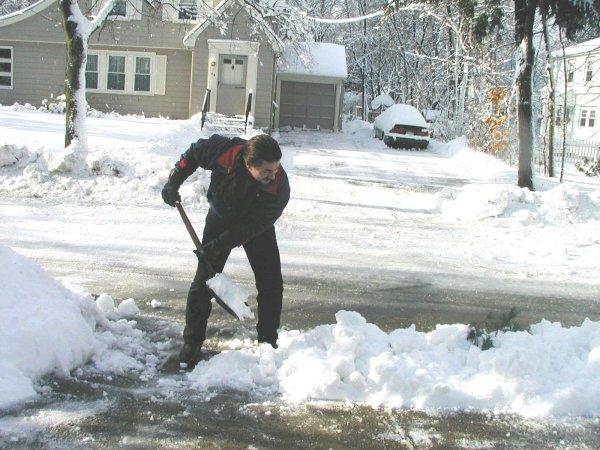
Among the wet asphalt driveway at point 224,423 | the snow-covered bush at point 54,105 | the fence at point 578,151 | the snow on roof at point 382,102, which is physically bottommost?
the wet asphalt driveway at point 224,423

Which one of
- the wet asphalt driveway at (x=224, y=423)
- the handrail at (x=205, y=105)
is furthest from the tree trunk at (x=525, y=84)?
the handrail at (x=205, y=105)

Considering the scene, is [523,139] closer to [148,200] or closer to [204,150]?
[148,200]

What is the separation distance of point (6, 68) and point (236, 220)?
2445cm

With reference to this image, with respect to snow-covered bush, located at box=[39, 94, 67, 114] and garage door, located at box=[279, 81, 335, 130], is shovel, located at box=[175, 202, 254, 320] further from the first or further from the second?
garage door, located at box=[279, 81, 335, 130]

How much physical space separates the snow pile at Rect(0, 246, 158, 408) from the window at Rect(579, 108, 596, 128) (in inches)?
1527

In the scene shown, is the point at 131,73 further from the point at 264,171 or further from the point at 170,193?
the point at 264,171

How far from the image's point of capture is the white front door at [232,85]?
24422mm

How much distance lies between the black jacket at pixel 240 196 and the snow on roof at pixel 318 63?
24156mm

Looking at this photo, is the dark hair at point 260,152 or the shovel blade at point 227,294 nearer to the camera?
the dark hair at point 260,152

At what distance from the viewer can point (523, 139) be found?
13.5 m

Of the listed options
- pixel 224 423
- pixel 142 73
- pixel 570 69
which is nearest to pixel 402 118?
pixel 570 69

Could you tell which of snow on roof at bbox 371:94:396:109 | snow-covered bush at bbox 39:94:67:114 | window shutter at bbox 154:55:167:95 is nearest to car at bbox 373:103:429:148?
window shutter at bbox 154:55:167:95

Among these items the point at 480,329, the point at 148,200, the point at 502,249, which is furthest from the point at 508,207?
the point at 480,329

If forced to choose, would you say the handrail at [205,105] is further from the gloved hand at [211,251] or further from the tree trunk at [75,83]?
the gloved hand at [211,251]
